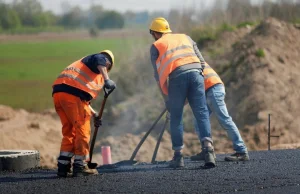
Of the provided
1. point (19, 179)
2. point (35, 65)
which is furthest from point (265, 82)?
point (35, 65)

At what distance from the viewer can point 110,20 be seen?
3609 centimetres

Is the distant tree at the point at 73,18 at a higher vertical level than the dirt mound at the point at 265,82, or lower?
higher

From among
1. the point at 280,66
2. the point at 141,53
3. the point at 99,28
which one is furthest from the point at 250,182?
the point at 99,28

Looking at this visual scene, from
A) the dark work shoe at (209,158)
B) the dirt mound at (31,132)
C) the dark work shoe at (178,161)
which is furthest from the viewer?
the dirt mound at (31,132)

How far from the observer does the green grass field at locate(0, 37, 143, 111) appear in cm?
3023

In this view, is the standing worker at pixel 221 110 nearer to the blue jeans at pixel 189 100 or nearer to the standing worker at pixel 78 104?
the blue jeans at pixel 189 100

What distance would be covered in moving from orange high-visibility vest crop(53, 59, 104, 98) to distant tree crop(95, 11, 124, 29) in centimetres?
2464

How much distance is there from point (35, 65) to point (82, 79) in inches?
1115

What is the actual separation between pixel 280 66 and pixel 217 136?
303 cm

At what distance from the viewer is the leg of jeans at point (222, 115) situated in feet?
36.5

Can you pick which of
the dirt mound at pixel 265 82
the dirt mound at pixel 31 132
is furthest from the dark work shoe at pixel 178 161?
the dirt mound at pixel 265 82

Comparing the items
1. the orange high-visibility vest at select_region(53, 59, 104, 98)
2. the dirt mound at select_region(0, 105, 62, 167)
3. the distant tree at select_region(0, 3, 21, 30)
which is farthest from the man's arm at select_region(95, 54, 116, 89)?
the distant tree at select_region(0, 3, 21, 30)

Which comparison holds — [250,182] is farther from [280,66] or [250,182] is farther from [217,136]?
[280,66]

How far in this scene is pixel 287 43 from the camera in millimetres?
21828
